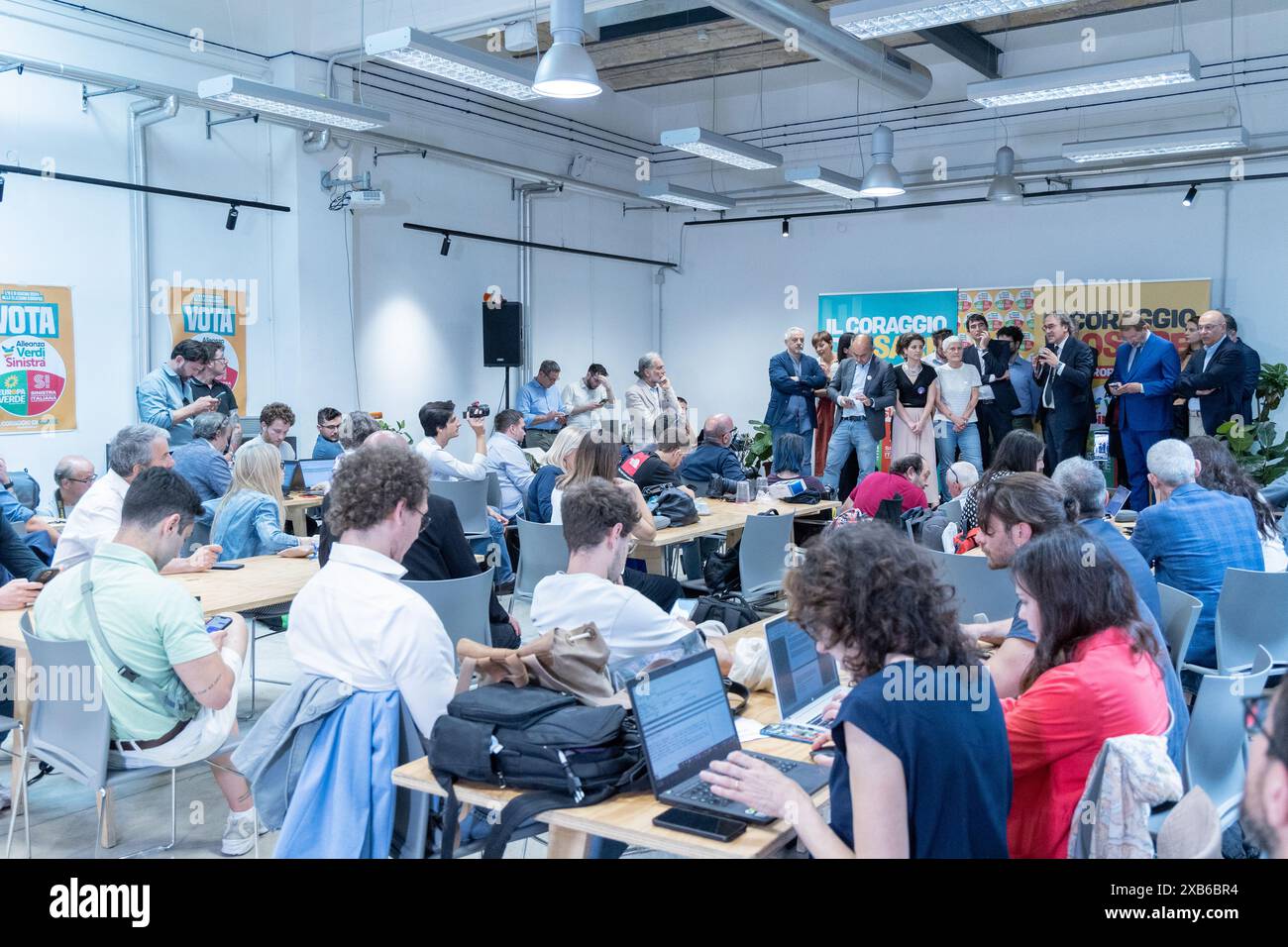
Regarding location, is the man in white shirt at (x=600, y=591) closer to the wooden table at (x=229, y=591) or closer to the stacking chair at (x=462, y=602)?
the stacking chair at (x=462, y=602)

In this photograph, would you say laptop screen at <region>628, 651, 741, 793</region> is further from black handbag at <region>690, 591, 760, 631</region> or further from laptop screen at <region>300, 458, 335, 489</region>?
laptop screen at <region>300, 458, 335, 489</region>

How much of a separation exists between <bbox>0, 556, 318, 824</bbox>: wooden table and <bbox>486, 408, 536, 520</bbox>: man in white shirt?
8.11 ft

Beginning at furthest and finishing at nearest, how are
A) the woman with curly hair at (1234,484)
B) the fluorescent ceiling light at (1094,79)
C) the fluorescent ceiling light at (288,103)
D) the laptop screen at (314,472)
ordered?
the laptop screen at (314,472) < the fluorescent ceiling light at (1094,79) < the fluorescent ceiling light at (288,103) < the woman with curly hair at (1234,484)

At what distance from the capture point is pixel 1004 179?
10.8 metres

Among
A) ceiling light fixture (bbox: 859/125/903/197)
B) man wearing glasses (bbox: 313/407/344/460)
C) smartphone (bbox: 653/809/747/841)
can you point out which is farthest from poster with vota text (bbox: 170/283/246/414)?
smartphone (bbox: 653/809/747/841)

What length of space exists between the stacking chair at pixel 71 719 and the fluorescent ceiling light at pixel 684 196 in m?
9.07

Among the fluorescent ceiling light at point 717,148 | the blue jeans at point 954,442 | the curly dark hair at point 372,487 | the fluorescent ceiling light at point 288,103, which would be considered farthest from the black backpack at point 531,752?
the blue jeans at point 954,442

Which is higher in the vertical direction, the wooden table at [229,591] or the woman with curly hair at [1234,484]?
the woman with curly hair at [1234,484]

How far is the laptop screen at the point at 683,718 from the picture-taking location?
2.16 meters

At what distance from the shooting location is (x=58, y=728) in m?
3.11

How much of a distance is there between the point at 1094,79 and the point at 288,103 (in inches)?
225

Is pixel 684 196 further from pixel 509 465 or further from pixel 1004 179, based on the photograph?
pixel 509 465

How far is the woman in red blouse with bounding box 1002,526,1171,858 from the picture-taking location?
2246mm

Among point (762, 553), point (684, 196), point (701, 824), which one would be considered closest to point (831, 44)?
point (684, 196)
